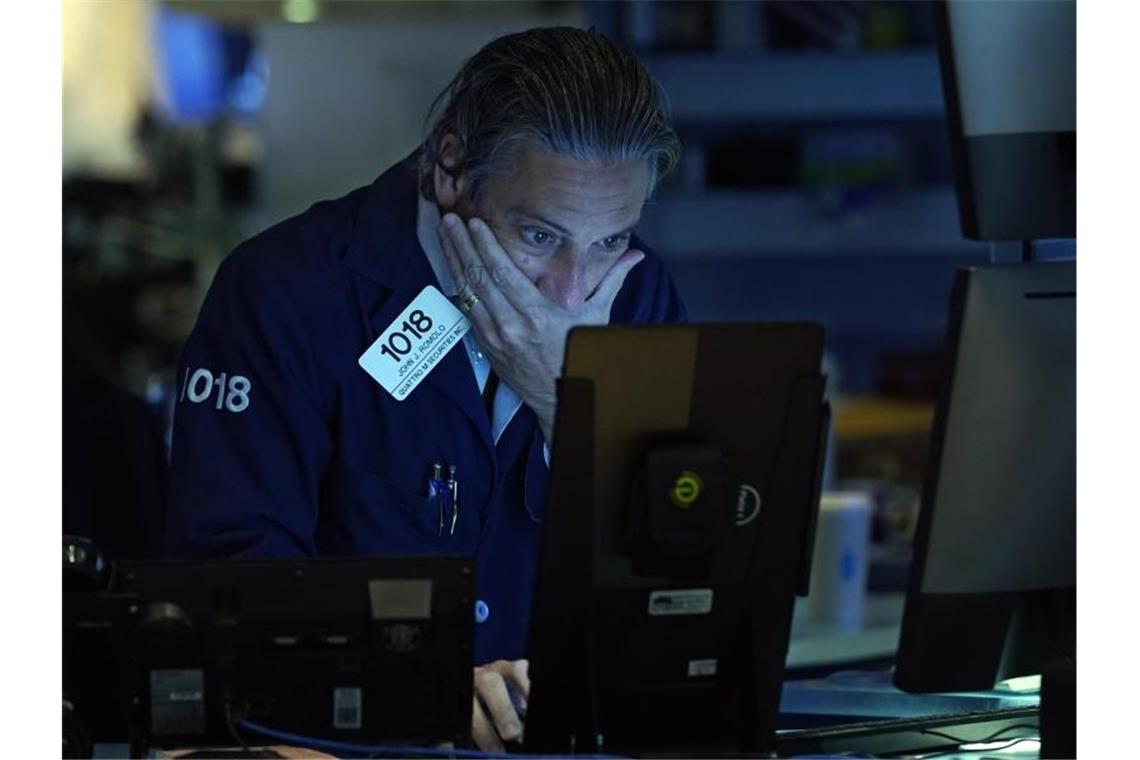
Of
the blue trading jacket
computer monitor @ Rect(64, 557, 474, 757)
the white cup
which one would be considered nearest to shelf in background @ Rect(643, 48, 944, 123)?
the white cup

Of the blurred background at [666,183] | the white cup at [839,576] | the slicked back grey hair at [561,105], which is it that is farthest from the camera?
the blurred background at [666,183]

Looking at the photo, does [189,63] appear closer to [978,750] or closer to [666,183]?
[666,183]

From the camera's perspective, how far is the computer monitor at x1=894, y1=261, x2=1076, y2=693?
1.86 meters

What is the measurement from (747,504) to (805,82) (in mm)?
4676

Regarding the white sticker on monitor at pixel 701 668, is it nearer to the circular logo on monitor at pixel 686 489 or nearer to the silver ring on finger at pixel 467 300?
the circular logo on monitor at pixel 686 489

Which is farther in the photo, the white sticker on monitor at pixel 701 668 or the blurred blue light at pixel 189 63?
the blurred blue light at pixel 189 63

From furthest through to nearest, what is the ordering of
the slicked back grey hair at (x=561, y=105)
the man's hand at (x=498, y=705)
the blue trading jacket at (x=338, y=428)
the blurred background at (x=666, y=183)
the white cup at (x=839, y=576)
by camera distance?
1. the blurred background at (x=666, y=183)
2. the white cup at (x=839, y=576)
3. the slicked back grey hair at (x=561, y=105)
4. the blue trading jacket at (x=338, y=428)
5. the man's hand at (x=498, y=705)

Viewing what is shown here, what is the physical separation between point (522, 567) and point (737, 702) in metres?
0.77

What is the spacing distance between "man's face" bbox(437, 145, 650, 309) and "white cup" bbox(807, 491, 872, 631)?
4.70 feet

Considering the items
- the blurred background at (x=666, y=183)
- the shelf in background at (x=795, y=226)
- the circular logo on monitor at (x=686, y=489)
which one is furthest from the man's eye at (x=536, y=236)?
the shelf in background at (x=795, y=226)

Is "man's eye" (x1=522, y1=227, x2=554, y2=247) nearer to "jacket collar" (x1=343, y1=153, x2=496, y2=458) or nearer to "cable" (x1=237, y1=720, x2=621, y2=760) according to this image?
"jacket collar" (x1=343, y1=153, x2=496, y2=458)

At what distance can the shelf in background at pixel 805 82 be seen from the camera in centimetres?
636

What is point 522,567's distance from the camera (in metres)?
2.65

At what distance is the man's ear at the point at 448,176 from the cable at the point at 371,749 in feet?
3.18
